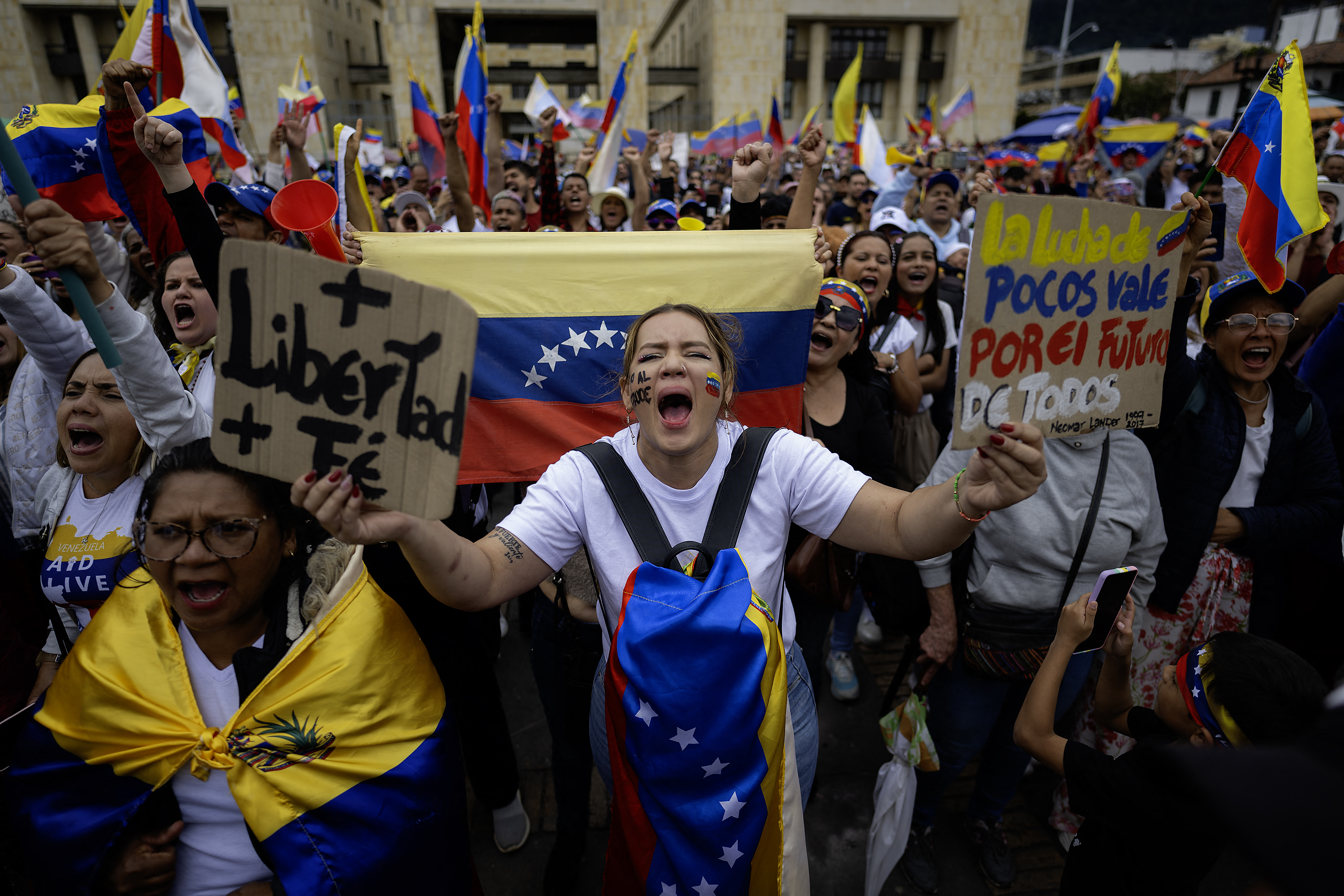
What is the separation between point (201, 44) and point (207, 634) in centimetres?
427

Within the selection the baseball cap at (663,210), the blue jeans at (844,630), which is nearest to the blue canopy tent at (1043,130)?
the baseball cap at (663,210)

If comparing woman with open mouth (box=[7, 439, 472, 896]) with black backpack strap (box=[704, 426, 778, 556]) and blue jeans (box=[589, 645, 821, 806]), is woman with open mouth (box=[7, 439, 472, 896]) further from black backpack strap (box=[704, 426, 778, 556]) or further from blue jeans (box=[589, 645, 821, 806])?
black backpack strap (box=[704, 426, 778, 556])

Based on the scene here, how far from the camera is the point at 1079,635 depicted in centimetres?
188

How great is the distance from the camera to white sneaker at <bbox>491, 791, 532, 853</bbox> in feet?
9.07

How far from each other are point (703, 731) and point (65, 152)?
13.9 ft

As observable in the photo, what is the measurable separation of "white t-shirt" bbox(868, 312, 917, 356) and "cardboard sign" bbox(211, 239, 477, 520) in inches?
115

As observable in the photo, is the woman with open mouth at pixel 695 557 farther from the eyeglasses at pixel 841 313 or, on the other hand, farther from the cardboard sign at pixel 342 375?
the eyeglasses at pixel 841 313

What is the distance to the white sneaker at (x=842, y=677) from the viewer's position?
143 inches

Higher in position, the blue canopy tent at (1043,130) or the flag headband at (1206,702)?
the blue canopy tent at (1043,130)

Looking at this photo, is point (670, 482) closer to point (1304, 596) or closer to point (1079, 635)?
point (1079, 635)

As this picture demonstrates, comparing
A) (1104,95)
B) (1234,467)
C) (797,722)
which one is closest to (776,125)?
(1104,95)

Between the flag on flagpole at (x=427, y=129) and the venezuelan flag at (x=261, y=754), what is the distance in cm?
612

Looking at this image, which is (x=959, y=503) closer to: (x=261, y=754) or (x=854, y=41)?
(x=261, y=754)

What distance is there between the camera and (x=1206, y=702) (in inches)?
60.9
